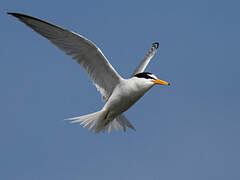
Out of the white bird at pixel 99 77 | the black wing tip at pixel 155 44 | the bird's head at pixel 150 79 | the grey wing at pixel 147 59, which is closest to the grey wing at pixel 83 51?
the white bird at pixel 99 77

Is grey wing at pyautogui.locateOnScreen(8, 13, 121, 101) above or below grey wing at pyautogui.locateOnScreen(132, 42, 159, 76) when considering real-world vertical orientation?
below

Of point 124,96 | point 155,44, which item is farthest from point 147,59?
point 124,96

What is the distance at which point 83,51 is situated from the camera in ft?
30.3

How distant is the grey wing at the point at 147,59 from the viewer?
1138 centimetres

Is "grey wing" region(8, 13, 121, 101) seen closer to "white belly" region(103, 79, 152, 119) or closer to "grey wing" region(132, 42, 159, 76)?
"white belly" region(103, 79, 152, 119)

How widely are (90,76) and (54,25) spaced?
142 cm

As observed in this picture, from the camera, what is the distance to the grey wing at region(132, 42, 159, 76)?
1138 cm

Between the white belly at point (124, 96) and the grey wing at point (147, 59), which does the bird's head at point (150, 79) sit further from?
the grey wing at point (147, 59)

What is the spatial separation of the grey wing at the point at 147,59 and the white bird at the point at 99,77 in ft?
6.05

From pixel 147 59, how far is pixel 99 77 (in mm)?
2448

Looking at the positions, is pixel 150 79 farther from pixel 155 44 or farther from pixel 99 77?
pixel 155 44

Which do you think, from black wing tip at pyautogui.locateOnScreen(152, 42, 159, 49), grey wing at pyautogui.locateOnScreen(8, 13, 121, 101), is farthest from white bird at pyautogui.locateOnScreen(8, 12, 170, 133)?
black wing tip at pyautogui.locateOnScreen(152, 42, 159, 49)

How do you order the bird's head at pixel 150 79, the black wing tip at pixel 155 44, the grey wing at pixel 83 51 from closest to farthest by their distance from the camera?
the grey wing at pixel 83 51, the bird's head at pixel 150 79, the black wing tip at pixel 155 44

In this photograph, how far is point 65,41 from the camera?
912cm
